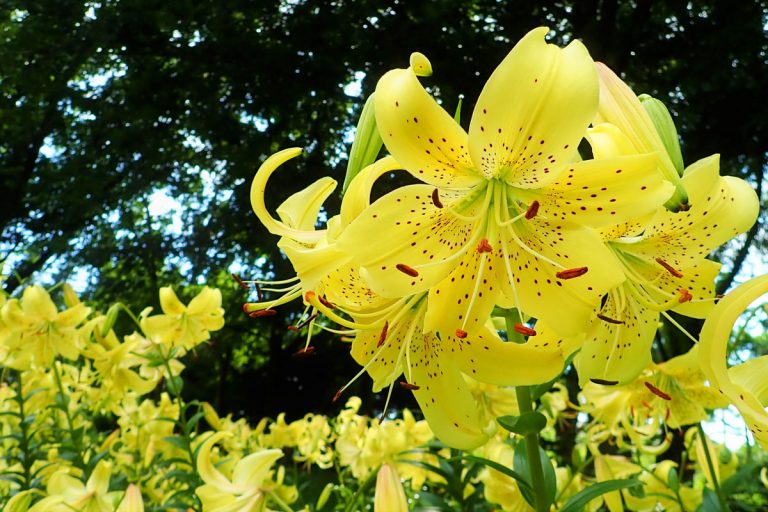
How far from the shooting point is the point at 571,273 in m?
0.59

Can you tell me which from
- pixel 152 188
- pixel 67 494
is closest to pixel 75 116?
pixel 152 188

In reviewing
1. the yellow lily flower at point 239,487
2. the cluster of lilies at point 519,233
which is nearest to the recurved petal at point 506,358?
the cluster of lilies at point 519,233

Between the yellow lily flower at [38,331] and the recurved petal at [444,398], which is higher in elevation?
the yellow lily flower at [38,331]

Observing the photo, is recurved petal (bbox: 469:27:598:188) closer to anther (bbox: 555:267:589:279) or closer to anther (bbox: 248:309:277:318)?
anther (bbox: 555:267:589:279)

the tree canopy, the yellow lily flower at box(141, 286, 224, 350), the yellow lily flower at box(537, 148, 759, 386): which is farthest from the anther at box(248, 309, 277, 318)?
the tree canopy

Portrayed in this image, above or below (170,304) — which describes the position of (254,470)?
below

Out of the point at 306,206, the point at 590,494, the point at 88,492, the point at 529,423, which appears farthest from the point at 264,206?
the point at 88,492

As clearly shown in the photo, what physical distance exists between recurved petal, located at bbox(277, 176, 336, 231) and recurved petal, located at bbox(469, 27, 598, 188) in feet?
0.77

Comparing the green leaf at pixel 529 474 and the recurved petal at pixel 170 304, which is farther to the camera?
the recurved petal at pixel 170 304

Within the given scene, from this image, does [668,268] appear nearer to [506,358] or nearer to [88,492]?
[506,358]

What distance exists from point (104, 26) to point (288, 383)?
18.0 feet

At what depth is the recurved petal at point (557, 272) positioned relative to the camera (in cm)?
60

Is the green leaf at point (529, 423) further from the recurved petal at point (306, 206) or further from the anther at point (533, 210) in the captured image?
the recurved petal at point (306, 206)

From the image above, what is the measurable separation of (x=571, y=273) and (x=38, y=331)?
170cm
